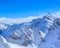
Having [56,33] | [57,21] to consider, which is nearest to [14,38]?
[57,21]

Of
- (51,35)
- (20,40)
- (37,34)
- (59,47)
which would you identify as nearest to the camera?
(59,47)

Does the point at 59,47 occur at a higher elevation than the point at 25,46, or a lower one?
lower

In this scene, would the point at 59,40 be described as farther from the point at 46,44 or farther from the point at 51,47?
the point at 46,44

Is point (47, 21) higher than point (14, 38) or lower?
higher

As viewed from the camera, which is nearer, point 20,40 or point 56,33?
point 56,33

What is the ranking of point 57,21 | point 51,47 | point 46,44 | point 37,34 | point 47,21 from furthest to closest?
point 47,21 → point 37,34 → point 57,21 → point 46,44 → point 51,47

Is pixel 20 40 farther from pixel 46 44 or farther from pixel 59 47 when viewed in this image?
pixel 59 47

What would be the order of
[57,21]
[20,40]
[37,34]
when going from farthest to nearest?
[37,34]
[20,40]
[57,21]

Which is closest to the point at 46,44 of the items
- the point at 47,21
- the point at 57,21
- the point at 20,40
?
the point at 57,21

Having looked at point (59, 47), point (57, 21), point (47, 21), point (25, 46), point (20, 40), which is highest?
point (47, 21)
